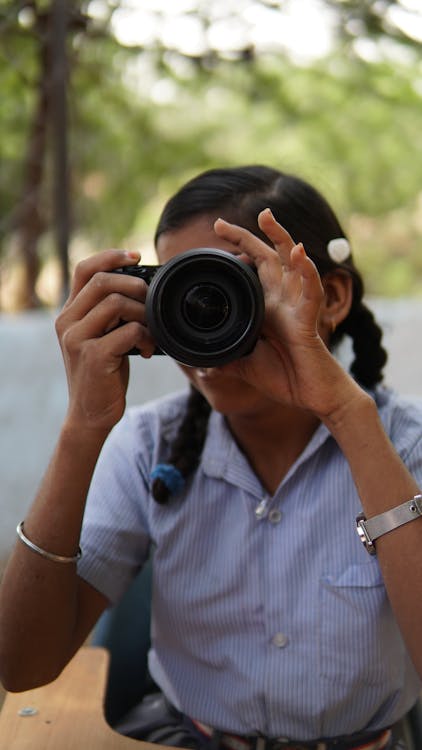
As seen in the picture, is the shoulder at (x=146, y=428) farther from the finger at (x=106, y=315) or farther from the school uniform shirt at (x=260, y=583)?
the finger at (x=106, y=315)

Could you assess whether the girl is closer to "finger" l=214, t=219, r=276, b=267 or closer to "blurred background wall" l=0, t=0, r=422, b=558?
"finger" l=214, t=219, r=276, b=267

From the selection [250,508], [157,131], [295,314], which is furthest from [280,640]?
[157,131]

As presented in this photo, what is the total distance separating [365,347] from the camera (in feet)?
4.78

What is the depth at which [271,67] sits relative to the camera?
4668 millimetres

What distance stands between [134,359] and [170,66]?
1885 mm

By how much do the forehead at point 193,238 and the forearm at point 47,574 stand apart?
0.27m

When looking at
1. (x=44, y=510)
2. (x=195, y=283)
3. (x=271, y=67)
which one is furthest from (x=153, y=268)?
(x=271, y=67)

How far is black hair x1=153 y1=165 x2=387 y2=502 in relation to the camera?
1297 millimetres

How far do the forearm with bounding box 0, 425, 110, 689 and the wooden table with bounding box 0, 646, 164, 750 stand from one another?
0.03m

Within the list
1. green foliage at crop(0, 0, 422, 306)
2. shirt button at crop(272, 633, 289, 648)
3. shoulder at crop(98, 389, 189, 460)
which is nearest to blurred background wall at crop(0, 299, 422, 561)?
green foliage at crop(0, 0, 422, 306)

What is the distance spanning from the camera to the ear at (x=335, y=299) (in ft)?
4.44

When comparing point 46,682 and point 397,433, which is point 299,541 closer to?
point 397,433

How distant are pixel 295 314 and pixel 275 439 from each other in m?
0.30

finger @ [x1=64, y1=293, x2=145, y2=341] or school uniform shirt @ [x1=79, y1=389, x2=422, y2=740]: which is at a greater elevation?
finger @ [x1=64, y1=293, x2=145, y2=341]
